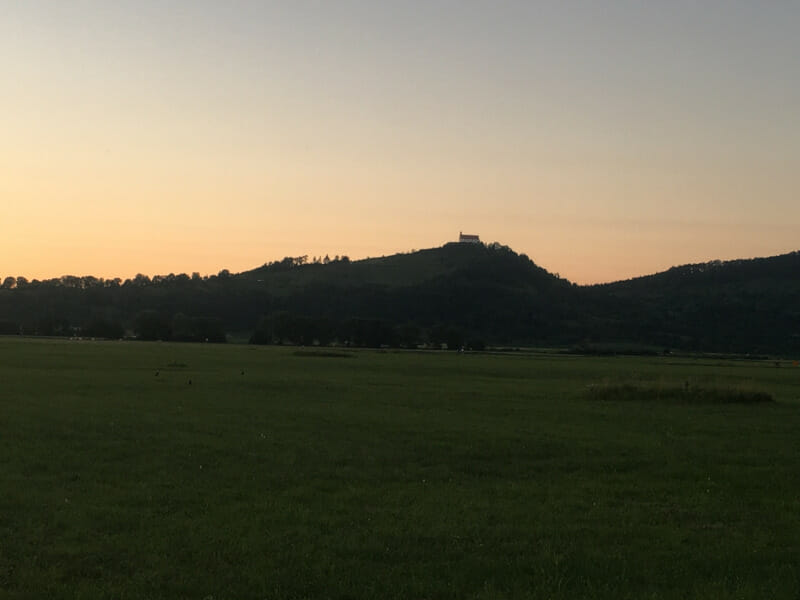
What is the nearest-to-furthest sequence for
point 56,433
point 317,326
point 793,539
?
point 793,539 < point 56,433 < point 317,326

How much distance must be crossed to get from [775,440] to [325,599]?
20775mm

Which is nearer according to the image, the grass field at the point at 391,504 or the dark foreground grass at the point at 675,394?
the grass field at the point at 391,504

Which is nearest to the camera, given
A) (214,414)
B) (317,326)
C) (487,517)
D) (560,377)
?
(487,517)

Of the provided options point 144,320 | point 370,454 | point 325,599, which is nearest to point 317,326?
point 144,320

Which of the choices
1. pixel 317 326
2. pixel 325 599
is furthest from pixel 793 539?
pixel 317 326

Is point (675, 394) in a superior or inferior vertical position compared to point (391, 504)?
superior

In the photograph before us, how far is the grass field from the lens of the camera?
11.2 meters

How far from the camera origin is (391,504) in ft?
51.4

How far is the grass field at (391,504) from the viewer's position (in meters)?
11.2

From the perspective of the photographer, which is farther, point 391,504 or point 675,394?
point 675,394

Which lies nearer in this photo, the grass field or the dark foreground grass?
the grass field

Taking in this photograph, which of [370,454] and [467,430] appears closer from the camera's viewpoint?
[370,454]

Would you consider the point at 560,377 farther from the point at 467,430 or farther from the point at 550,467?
the point at 550,467

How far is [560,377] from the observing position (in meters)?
64.6
